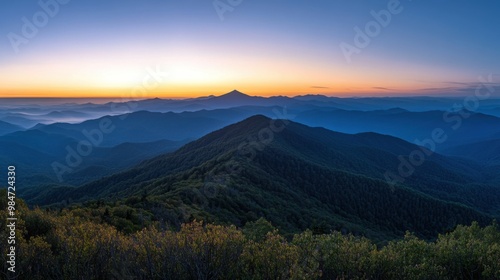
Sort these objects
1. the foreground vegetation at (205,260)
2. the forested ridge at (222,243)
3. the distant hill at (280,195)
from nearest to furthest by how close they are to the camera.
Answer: the foreground vegetation at (205,260) → the forested ridge at (222,243) → the distant hill at (280,195)

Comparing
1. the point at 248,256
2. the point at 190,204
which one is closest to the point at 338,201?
the point at 190,204

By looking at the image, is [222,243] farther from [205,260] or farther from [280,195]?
[280,195]

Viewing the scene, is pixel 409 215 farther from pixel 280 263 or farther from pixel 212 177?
pixel 280 263

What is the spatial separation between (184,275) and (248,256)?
4.00 m

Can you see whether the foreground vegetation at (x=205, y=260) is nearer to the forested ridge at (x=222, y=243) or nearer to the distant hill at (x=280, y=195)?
the forested ridge at (x=222, y=243)

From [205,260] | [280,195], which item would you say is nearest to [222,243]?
[205,260]

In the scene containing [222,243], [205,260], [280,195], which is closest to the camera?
[205,260]

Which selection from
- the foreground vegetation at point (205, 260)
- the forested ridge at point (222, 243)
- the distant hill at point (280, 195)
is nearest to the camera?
the foreground vegetation at point (205, 260)

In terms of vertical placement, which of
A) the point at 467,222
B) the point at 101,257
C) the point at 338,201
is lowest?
the point at 467,222

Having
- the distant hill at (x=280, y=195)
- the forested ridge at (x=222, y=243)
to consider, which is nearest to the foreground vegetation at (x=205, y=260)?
the forested ridge at (x=222, y=243)

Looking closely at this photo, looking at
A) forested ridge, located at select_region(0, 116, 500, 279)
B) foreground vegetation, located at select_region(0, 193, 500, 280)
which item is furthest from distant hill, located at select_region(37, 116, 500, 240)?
foreground vegetation, located at select_region(0, 193, 500, 280)

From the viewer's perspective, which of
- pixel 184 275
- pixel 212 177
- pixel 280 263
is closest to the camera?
pixel 184 275

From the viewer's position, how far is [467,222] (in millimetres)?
125188

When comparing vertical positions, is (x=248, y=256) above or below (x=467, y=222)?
above
